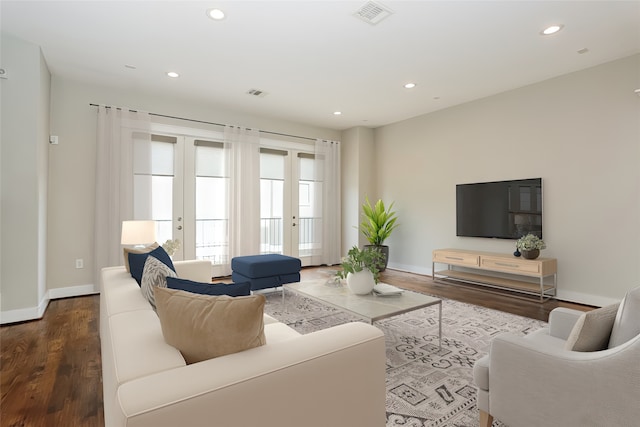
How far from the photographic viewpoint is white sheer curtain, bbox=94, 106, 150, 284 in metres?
4.35

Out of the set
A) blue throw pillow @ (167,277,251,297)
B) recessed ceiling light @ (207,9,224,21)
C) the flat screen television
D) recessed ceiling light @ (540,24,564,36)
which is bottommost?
blue throw pillow @ (167,277,251,297)

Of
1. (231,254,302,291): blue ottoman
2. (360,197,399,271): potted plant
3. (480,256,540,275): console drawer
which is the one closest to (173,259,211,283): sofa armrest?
(231,254,302,291): blue ottoman

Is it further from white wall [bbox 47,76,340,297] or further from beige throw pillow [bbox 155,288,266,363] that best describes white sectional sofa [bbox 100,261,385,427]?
white wall [bbox 47,76,340,297]

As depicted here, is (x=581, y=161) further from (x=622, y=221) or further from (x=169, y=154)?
(x=169, y=154)

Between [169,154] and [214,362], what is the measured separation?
15.2ft

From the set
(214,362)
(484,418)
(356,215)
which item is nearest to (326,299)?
(484,418)

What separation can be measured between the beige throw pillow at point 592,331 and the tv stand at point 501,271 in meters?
2.86

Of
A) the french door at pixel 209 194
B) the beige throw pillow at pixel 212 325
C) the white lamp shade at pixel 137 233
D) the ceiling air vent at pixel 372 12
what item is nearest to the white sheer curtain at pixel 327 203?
the french door at pixel 209 194

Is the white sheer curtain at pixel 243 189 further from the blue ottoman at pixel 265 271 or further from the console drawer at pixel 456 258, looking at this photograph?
the console drawer at pixel 456 258

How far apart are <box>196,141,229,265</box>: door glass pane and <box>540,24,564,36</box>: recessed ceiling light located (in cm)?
443

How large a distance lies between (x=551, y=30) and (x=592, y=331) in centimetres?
293

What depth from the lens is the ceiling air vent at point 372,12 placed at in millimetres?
2703

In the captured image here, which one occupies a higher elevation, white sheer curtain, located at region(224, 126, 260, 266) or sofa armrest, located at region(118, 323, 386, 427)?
white sheer curtain, located at region(224, 126, 260, 266)

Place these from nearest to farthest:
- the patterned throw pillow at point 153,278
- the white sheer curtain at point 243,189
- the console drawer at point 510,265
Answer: the patterned throw pillow at point 153,278
the console drawer at point 510,265
the white sheer curtain at point 243,189
